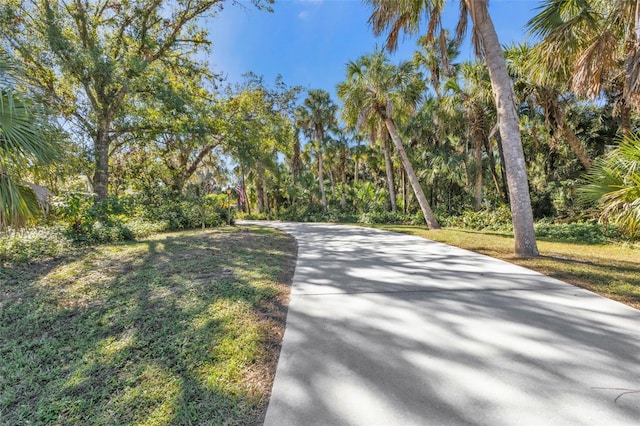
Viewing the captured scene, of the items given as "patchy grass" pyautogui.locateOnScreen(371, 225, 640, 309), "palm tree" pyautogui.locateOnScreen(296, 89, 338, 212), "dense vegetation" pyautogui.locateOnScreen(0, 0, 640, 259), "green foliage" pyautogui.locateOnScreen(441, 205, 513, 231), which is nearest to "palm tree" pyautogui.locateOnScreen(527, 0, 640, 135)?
"dense vegetation" pyautogui.locateOnScreen(0, 0, 640, 259)

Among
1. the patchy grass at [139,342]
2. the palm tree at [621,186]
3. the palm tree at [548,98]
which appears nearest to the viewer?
the patchy grass at [139,342]

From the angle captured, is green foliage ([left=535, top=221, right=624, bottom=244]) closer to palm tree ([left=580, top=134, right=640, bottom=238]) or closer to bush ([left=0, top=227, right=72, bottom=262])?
palm tree ([left=580, top=134, right=640, bottom=238])

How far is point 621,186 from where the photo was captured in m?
4.86

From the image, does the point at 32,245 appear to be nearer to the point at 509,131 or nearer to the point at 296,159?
the point at 509,131

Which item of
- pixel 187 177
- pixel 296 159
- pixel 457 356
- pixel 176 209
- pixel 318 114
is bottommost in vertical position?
pixel 457 356

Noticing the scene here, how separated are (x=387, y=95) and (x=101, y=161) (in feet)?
36.1

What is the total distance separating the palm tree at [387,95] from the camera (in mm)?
11367

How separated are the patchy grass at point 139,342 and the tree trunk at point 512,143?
15.6 feet

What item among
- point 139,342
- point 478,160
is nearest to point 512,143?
point 139,342

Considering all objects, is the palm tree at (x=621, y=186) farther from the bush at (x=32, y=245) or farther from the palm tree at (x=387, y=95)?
the bush at (x=32, y=245)

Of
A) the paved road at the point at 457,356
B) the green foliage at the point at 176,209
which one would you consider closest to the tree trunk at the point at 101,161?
the green foliage at the point at 176,209

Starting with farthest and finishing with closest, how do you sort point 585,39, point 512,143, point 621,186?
1. point 512,143
2. point 585,39
3. point 621,186

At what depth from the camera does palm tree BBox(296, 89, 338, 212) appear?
20.2m

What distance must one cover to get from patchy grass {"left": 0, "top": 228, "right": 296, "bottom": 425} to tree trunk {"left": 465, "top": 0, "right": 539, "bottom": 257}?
4.75 m
